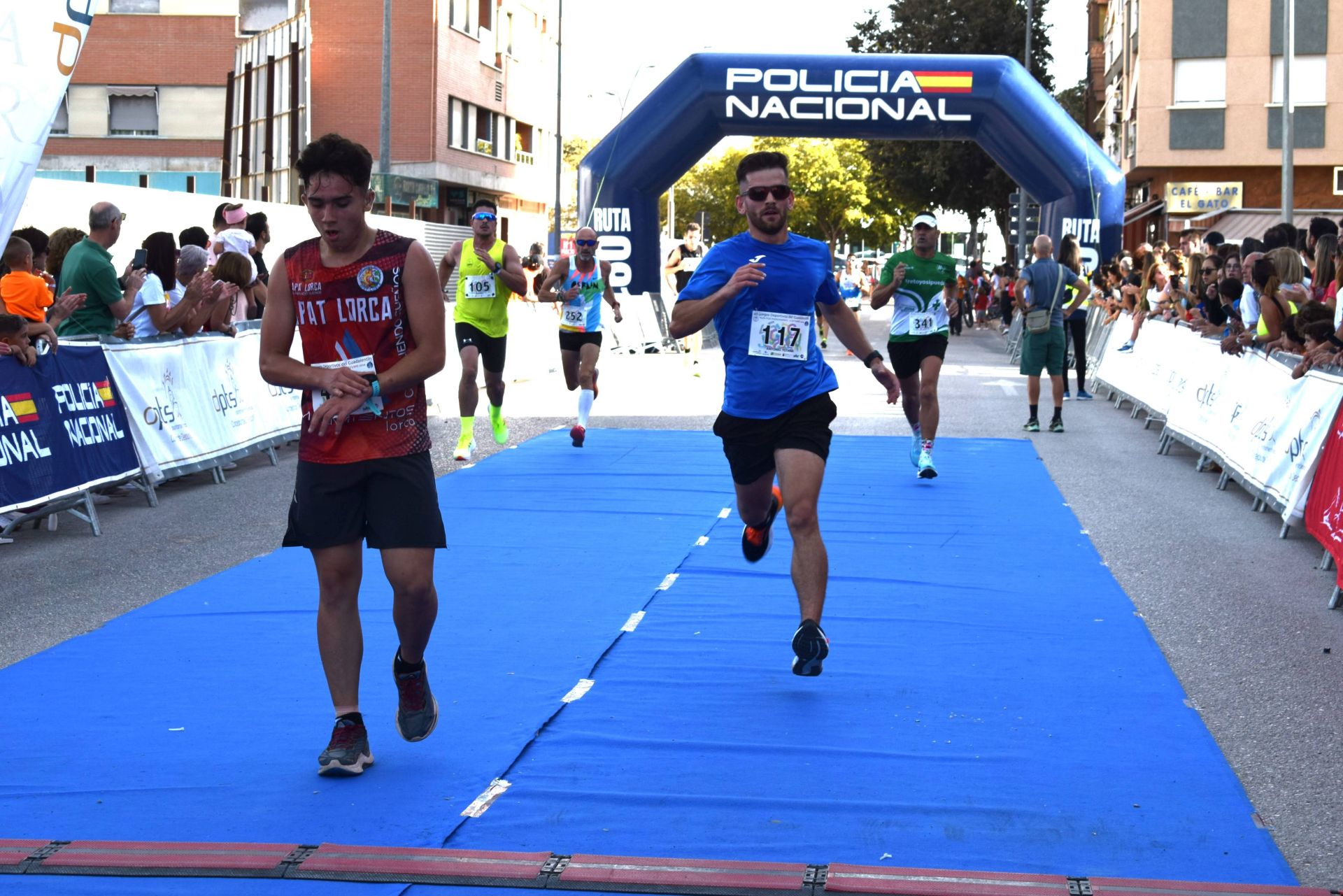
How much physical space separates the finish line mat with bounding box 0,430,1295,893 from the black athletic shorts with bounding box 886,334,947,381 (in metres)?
3.14

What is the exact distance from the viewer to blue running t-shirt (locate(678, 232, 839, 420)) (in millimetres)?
6605

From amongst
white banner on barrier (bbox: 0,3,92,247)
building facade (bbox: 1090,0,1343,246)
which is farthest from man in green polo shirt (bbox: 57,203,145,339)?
building facade (bbox: 1090,0,1343,246)

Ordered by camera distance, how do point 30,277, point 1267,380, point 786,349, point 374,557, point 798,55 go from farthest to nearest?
point 798,55 → point 1267,380 → point 30,277 → point 374,557 → point 786,349

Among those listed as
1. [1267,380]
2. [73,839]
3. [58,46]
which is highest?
[58,46]

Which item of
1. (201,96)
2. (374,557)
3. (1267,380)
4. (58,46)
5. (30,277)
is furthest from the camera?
(201,96)

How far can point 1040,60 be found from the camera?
54.0 m

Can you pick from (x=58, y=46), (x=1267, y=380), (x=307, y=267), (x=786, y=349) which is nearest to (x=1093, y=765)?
(x=786, y=349)

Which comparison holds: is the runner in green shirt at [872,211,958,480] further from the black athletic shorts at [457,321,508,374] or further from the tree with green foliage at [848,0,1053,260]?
the tree with green foliage at [848,0,1053,260]

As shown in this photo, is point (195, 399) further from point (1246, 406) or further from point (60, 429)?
point (1246, 406)

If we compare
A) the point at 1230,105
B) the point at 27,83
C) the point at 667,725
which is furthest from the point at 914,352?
the point at 1230,105

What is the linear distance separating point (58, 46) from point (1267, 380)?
8.08 meters

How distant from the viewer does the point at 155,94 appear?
49.1m

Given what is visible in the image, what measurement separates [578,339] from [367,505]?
31.9ft

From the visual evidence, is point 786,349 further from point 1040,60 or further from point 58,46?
point 1040,60
